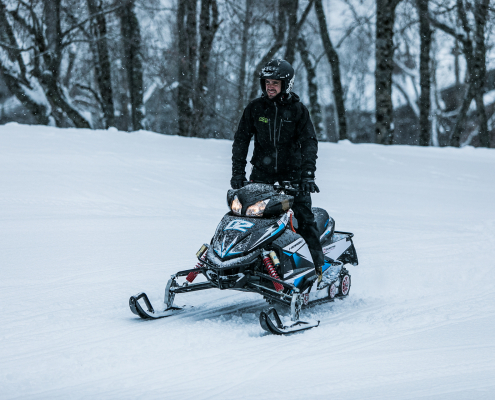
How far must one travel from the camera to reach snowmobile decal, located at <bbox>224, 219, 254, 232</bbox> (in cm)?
496

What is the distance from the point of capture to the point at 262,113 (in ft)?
17.9

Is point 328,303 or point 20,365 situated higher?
point 20,365

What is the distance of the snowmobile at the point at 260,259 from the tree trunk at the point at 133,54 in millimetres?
14386

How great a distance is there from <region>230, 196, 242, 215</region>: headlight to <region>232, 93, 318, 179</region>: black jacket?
0.51 m

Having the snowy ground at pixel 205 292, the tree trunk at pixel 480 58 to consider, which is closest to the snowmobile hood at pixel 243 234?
the snowy ground at pixel 205 292

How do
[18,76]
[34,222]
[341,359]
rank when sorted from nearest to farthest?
1. [341,359]
2. [34,222]
3. [18,76]

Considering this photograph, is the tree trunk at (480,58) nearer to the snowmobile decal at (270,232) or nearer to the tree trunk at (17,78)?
the tree trunk at (17,78)

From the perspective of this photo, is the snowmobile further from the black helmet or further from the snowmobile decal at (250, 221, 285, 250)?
the black helmet

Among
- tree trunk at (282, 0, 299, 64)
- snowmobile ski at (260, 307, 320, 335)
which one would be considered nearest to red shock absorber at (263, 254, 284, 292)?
snowmobile ski at (260, 307, 320, 335)

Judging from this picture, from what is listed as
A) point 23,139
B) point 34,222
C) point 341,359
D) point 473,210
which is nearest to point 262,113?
point 341,359

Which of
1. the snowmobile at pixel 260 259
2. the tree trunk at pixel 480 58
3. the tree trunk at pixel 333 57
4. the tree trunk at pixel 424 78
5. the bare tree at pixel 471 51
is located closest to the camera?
the snowmobile at pixel 260 259

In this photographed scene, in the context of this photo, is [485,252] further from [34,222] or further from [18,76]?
[18,76]

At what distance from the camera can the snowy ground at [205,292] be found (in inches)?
145

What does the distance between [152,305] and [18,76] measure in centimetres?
1411
